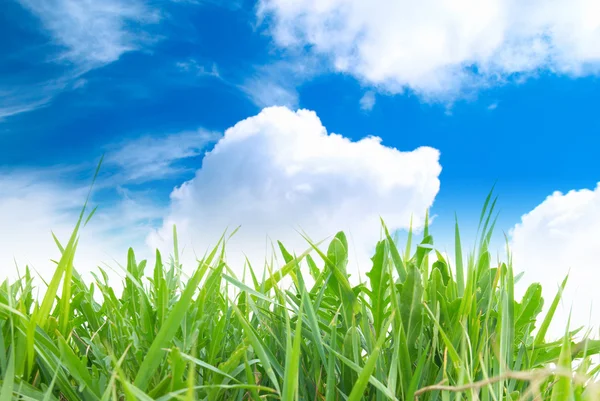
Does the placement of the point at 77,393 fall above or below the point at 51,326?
below

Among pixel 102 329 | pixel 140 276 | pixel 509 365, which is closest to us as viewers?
pixel 509 365

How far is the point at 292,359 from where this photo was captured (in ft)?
2.91

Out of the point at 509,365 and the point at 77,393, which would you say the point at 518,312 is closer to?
the point at 509,365

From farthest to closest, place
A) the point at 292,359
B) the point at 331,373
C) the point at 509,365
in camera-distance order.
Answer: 1. the point at 509,365
2. the point at 331,373
3. the point at 292,359

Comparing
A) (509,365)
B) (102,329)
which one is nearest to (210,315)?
(102,329)

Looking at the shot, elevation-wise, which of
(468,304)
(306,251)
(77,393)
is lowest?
(77,393)

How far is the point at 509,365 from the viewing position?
50.0 inches

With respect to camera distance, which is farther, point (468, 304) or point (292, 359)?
point (468, 304)

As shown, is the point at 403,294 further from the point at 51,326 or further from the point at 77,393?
the point at 51,326

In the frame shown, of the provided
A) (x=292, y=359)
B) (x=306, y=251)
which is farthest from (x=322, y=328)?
(x=292, y=359)

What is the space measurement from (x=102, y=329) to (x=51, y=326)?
0.71ft

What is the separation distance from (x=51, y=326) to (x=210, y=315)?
0.40 m

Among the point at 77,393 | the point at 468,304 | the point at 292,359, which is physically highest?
the point at 468,304

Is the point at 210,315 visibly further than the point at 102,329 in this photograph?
No
